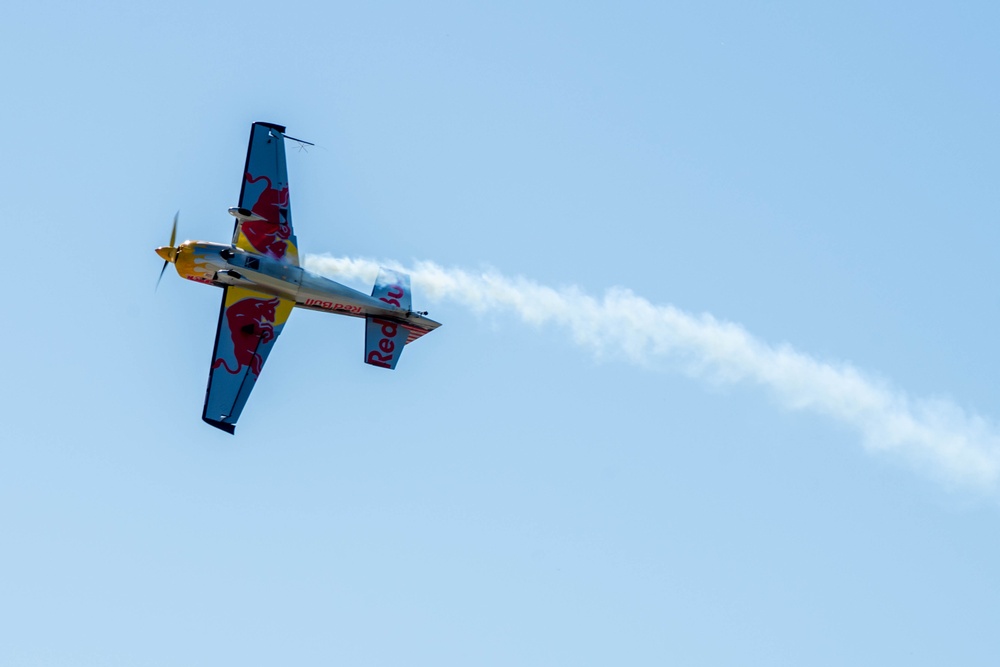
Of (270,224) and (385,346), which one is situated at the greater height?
(270,224)

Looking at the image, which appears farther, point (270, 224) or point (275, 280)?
point (270, 224)

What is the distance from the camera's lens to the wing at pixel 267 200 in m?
63.1

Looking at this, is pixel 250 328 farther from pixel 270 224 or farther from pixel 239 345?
pixel 270 224

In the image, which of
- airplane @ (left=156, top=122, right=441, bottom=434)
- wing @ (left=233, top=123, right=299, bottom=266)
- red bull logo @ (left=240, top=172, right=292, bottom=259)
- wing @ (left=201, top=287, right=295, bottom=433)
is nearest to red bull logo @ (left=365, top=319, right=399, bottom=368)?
airplane @ (left=156, top=122, right=441, bottom=434)

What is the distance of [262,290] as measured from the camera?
6266cm

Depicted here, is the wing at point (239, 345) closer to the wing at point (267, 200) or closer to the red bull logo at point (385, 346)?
the wing at point (267, 200)

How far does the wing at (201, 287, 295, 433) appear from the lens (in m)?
60.9

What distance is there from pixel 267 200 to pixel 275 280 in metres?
3.29

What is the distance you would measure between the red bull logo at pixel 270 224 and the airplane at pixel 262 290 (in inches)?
1.4

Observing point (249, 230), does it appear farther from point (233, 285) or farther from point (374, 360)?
point (374, 360)

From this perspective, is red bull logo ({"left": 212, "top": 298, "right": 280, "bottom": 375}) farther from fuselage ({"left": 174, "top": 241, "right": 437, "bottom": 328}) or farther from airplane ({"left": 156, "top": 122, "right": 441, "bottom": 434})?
fuselage ({"left": 174, "top": 241, "right": 437, "bottom": 328})

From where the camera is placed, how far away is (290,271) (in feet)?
206

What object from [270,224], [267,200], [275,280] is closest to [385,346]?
[275,280]

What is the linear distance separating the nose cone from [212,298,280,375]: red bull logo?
2.67 metres
